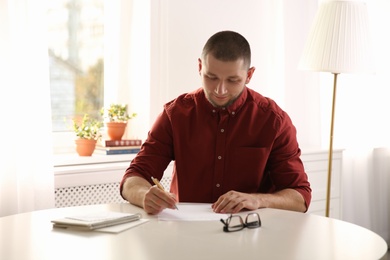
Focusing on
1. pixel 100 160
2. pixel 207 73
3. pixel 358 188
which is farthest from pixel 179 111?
pixel 358 188

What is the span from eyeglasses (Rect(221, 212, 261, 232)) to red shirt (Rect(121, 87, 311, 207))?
458 mm

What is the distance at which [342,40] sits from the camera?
353 centimetres

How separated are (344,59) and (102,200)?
4.71ft

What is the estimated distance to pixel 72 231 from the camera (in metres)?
1.98

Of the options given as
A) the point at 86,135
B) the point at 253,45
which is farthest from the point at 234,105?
the point at 253,45

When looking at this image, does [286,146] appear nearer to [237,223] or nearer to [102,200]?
[237,223]

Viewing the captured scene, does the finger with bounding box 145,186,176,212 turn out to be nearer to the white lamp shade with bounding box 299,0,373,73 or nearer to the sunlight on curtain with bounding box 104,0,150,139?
the white lamp shade with bounding box 299,0,373,73

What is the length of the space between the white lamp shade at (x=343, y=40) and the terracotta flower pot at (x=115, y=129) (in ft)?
3.67

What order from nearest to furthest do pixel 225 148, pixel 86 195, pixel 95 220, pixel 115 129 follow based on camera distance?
1. pixel 95 220
2. pixel 225 148
3. pixel 86 195
4. pixel 115 129

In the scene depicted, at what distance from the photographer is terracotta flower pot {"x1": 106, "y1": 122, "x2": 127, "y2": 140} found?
3.93 meters

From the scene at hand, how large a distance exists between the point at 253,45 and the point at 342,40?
96 cm

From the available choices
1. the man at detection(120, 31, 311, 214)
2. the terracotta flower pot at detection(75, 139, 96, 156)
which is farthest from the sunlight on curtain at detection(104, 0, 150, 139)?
the man at detection(120, 31, 311, 214)

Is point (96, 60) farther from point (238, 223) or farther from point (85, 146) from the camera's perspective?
point (238, 223)

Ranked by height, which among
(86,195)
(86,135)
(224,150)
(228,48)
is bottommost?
(86,195)
